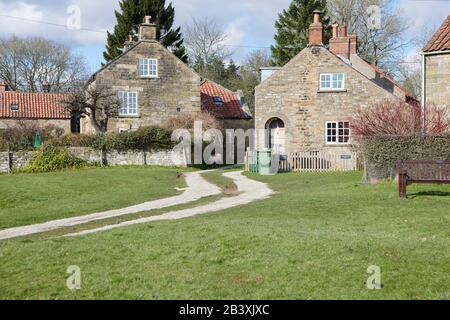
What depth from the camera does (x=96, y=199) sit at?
62.0 feet

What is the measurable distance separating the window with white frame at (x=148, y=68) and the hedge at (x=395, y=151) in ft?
75.7

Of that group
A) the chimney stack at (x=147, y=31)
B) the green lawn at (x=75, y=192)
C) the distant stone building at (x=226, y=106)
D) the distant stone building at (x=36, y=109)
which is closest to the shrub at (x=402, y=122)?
the green lawn at (x=75, y=192)

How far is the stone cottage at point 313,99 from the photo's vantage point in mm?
31812

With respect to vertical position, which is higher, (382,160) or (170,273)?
(382,160)

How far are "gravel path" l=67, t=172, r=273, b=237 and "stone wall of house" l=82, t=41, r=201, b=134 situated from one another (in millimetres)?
16964

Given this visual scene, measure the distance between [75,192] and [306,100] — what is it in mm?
16199

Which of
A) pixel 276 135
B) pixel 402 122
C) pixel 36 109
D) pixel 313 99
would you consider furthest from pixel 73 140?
pixel 402 122

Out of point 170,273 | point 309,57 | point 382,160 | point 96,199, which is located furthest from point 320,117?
point 170,273

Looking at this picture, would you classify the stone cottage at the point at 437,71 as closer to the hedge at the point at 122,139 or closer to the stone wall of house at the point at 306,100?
the stone wall of house at the point at 306,100

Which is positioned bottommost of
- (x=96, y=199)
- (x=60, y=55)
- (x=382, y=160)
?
(x=96, y=199)

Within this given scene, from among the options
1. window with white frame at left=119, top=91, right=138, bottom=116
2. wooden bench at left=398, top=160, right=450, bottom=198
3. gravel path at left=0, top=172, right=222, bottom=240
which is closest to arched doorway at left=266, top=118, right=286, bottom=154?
gravel path at left=0, top=172, right=222, bottom=240
